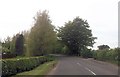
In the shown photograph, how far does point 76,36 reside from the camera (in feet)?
328

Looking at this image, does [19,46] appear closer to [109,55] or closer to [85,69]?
[109,55]

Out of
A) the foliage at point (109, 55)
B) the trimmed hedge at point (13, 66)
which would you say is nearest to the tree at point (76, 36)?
the foliage at point (109, 55)

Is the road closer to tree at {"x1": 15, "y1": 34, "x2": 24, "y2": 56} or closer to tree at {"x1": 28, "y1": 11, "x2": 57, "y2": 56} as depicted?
tree at {"x1": 28, "y1": 11, "x2": 57, "y2": 56}

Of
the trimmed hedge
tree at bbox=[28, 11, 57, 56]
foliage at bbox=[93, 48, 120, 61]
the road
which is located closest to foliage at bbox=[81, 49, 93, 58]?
foliage at bbox=[93, 48, 120, 61]

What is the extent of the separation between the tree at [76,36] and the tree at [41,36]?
30.9 m

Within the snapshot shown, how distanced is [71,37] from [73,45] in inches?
101

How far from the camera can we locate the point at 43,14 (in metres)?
69.2

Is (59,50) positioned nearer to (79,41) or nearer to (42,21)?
(79,41)

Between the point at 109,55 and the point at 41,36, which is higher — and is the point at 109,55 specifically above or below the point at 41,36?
below

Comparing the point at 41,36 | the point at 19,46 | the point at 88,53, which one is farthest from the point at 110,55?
the point at 19,46

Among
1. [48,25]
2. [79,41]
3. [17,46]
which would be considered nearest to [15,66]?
[48,25]

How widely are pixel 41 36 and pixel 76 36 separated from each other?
34.3 meters

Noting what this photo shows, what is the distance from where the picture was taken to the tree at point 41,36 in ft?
220

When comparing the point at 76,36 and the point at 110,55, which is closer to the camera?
the point at 110,55
